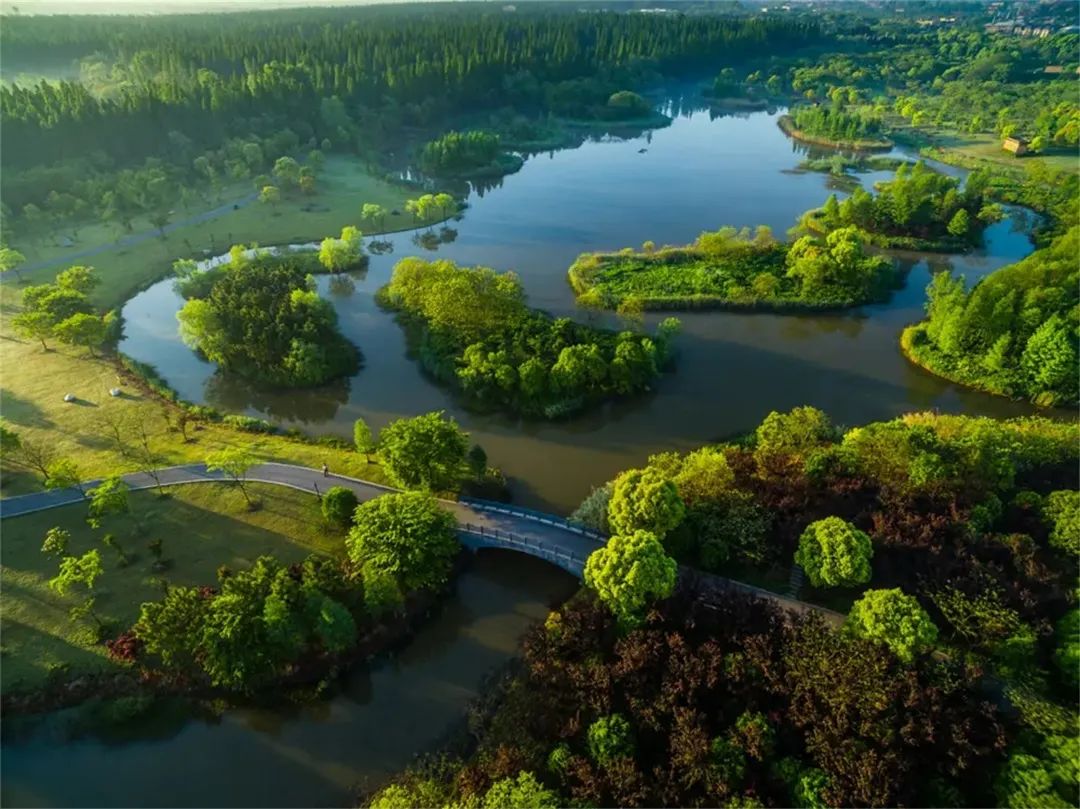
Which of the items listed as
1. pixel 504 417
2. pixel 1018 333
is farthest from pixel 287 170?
pixel 1018 333

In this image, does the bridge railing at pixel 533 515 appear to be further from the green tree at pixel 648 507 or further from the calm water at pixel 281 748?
the calm water at pixel 281 748

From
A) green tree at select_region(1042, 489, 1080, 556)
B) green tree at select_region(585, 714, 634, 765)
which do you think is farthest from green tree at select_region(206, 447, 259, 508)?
green tree at select_region(1042, 489, 1080, 556)

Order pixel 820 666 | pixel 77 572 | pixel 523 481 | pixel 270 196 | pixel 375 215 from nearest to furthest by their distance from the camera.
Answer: pixel 820 666 → pixel 77 572 → pixel 523 481 → pixel 375 215 → pixel 270 196

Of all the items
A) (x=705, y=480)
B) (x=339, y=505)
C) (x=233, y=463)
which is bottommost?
→ (x=339, y=505)

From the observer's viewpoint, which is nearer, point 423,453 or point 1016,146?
point 423,453

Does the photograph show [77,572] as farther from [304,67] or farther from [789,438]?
[304,67]

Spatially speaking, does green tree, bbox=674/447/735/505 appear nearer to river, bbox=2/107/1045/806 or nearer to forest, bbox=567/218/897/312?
river, bbox=2/107/1045/806
